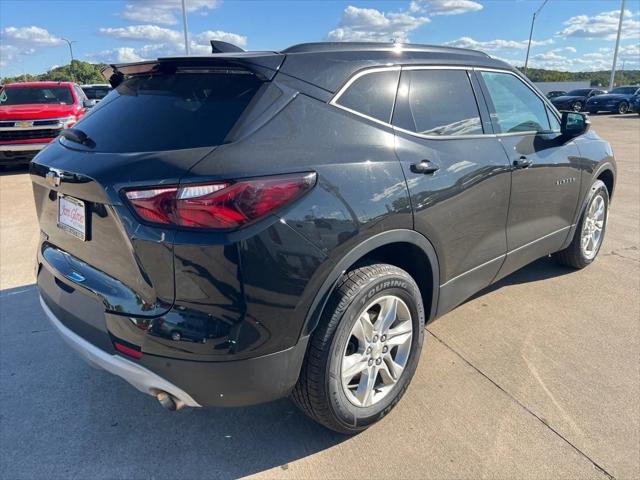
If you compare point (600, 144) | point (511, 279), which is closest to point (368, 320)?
point (511, 279)

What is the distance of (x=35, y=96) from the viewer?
452 inches

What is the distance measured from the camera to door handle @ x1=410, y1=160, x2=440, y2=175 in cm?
258

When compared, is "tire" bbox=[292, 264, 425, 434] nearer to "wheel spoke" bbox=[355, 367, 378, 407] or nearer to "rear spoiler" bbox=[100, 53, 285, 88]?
"wheel spoke" bbox=[355, 367, 378, 407]

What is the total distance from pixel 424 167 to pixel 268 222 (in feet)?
3.41

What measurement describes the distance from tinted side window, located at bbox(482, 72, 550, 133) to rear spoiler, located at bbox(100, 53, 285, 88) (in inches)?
67.9

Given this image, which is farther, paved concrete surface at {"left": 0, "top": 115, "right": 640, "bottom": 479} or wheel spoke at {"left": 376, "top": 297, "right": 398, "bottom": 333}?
wheel spoke at {"left": 376, "top": 297, "right": 398, "bottom": 333}

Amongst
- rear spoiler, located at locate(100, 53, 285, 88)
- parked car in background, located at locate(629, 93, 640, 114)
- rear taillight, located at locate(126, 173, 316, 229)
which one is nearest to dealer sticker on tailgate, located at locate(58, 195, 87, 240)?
rear taillight, located at locate(126, 173, 316, 229)

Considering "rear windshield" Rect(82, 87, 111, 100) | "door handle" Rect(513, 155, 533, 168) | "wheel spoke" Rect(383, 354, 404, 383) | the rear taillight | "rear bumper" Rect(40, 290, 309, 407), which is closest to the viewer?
the rear taillight

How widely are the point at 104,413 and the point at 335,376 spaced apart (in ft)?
4.46

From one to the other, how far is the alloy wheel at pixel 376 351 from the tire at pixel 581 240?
2545 millimetres

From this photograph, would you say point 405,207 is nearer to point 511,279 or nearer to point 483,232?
point 483,232

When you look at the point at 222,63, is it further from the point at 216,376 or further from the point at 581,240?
the point at 581,240

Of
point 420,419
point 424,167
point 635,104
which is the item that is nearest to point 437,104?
point 424,167

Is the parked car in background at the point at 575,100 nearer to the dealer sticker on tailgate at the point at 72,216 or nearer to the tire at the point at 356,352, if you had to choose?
the tire at the point at 356,352
